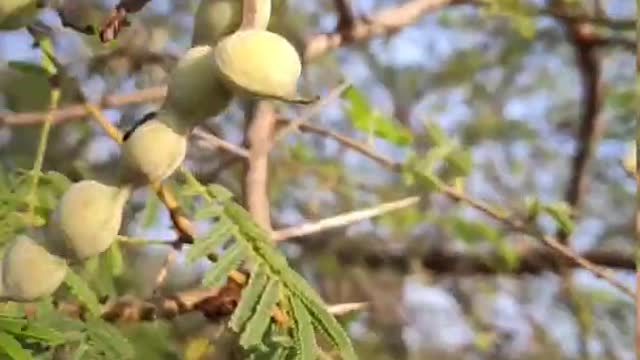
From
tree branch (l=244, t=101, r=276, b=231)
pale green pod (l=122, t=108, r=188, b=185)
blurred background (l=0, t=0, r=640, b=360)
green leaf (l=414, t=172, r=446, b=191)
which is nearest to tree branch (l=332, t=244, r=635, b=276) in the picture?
blurred background (l=0, t=0, r=640, b=360)

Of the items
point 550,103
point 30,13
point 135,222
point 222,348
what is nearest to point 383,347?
point 550,103

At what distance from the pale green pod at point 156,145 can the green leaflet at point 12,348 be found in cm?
9

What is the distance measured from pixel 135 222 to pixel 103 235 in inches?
19.4

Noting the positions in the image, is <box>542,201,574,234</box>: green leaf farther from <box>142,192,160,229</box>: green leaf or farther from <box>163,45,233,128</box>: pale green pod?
<box>163,45,233,128</box>: pale green pod

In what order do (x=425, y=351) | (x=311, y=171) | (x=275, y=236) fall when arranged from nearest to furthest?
(x=275, y=236), (x=311, y=171), (x=425, y=351)

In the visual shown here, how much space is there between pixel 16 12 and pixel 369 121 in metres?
0.65

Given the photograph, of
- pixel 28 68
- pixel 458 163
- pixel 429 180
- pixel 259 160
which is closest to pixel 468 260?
pixel 458 163

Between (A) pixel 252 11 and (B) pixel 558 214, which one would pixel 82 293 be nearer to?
(A) pixel 252 11

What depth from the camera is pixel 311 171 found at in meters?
1.76

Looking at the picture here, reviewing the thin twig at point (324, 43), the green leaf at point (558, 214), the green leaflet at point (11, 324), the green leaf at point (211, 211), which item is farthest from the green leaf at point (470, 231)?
the green leaflet at point (11, 324)

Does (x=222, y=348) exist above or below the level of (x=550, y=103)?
above

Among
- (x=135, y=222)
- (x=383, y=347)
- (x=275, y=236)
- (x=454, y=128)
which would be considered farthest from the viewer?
(x=454, y=128)

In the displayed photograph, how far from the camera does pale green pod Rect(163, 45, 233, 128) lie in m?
0.49

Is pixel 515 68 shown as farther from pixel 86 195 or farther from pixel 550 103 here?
pixel 86 195
